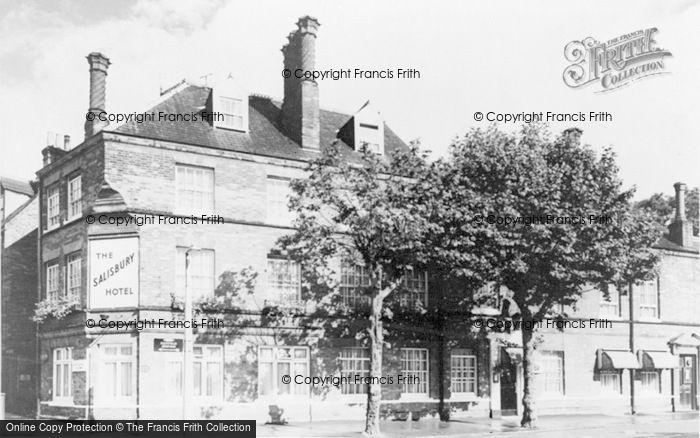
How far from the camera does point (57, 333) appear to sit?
29.5 meters

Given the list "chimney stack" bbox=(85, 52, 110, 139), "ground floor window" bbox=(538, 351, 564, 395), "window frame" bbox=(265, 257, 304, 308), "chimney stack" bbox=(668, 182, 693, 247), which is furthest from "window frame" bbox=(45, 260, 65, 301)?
"chimney stack" bbox=(668, 182, 693, 247)

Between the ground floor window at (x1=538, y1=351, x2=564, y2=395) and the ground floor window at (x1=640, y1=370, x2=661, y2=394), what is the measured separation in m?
5.38

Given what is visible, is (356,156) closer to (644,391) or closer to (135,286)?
(135,286)

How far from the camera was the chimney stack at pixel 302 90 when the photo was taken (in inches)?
1246

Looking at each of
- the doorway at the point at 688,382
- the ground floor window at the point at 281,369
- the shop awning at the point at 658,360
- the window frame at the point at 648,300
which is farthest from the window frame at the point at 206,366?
the doorway at the point at 688,382

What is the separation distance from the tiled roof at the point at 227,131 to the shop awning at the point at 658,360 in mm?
16450

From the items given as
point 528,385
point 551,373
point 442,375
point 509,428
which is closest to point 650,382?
point 551,373

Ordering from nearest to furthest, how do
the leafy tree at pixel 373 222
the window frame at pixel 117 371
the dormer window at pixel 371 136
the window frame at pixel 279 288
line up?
the leafy tree at pixel 373 222 → the window frame at pixel 117 371 → the window frame at pixel 279 288 → the dormer window at pixel 371 136

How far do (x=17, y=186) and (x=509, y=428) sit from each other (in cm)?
2650

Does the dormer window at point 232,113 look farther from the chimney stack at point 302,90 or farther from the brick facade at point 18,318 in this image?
the brick facade at point 18,318

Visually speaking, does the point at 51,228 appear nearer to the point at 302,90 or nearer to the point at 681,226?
the point at 302,90

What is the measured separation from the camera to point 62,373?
1158 inches

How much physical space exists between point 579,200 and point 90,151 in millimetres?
17640

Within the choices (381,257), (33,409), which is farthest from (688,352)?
(33,409)
